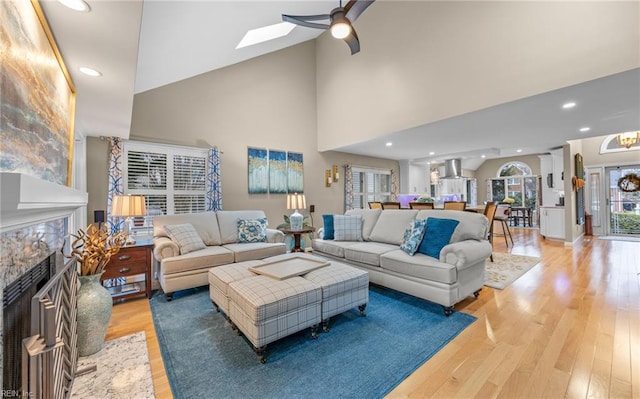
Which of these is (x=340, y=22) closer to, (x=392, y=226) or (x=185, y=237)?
(x=392, y=226)

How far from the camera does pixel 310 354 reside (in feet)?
6.33

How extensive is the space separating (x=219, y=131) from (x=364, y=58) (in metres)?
3.26

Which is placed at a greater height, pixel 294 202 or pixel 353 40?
pixel 353 40

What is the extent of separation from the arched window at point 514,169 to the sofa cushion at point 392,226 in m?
9.35

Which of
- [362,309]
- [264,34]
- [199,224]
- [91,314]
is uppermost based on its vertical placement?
[264,34]

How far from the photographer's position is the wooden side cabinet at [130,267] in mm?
2896

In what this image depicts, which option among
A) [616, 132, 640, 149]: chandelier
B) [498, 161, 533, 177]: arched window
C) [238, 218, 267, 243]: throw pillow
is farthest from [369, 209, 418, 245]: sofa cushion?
[498, 161, 533, 177]: arched window

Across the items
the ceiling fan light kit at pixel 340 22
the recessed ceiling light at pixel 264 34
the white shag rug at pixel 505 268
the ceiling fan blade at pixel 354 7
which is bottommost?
the white shag rug at pixel 505 268

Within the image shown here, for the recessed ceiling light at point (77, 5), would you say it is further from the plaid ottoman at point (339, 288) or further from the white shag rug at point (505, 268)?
the white shag rug at point (505, 268)

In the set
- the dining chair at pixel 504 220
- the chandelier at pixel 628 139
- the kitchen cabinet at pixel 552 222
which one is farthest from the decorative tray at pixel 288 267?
the chandelier at pixel 628 139

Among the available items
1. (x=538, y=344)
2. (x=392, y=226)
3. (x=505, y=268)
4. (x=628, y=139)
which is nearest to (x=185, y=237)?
(x=392, y=226)

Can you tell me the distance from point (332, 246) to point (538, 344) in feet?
7.76

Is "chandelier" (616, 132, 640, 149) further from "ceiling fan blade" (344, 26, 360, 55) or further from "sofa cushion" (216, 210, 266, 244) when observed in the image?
"sofa cushion" (216, 210, 266, 244)

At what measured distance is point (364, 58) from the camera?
5277 millimetres
